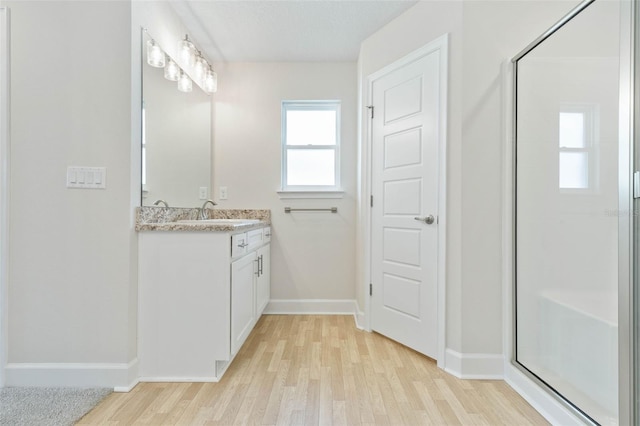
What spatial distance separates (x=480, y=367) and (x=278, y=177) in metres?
2.24

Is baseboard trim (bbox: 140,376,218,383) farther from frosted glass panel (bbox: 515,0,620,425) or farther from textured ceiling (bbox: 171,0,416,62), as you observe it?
textured ceiling (bbox: 171,0,416,62)

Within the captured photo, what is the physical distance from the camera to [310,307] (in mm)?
3230

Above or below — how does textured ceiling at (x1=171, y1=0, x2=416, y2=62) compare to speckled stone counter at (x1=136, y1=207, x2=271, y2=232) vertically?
Answer: above

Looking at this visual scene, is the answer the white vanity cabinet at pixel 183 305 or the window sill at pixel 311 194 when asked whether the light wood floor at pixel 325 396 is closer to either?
the white vanity cabinet at pixel 183 305

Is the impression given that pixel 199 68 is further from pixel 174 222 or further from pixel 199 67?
pixel 174 222

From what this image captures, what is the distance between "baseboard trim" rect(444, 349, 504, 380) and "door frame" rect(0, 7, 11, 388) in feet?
8.32

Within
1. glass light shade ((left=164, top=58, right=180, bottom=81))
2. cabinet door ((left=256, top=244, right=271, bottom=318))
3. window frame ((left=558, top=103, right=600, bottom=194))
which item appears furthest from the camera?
cabinet door ((left=256, top=244, right=271, bottom=318))

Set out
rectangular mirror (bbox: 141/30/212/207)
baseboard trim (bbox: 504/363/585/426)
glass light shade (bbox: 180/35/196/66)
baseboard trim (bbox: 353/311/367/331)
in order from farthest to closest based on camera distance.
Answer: baseboard trim (bbox: 353/311/367/331) < glass light shade (bbox: 180/35/196/66) < rectangular mirror (bbox: 141/30/212/207) < baseboard trim (bbox: 504/363/585/426)

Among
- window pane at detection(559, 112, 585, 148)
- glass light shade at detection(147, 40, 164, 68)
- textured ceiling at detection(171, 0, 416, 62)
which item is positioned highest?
textured ceiling at detection(171, 0, 416, 62)

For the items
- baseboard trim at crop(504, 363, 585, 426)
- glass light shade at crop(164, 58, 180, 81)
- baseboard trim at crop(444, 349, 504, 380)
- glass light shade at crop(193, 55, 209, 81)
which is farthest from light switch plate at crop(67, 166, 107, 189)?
baseboard trim at crop(504, 363, 585, 426)

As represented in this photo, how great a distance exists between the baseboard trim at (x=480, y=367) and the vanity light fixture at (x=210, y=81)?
2.86 m

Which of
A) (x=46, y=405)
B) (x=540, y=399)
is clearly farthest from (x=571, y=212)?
(x=46, y=405)

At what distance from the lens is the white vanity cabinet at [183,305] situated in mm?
1891

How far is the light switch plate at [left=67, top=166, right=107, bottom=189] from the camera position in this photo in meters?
1.81
